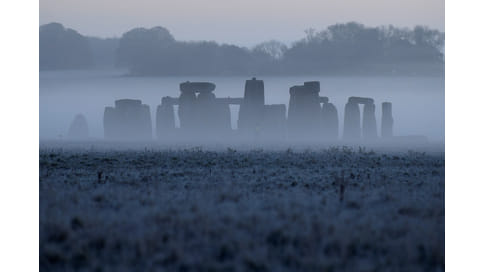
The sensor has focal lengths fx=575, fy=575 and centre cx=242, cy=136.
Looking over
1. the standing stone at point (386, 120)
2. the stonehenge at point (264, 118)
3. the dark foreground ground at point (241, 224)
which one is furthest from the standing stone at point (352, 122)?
the dark foreground ground at point (241, 224)

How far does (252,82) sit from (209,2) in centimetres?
5194

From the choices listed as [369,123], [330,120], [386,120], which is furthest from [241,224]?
[386,120]

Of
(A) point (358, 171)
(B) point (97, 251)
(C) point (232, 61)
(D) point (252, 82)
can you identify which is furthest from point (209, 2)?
(D) point (252, 82)

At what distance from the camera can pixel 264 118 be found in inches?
2852

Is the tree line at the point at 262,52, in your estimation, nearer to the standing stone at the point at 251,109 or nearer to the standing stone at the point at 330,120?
the standing stone at the point at 251,109

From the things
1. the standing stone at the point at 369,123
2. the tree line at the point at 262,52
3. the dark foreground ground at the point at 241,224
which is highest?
the tree line at the point at 262,52

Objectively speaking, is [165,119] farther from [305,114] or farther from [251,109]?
[305,114]

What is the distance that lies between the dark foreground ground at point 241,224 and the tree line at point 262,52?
17.0 feet

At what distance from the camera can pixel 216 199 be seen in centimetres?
1177

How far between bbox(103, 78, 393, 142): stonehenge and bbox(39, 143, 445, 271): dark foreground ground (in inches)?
1984

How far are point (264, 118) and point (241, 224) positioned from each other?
63.4 metres

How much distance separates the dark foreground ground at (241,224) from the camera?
7633 millimetres

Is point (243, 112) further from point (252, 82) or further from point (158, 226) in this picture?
point (158, 226)
